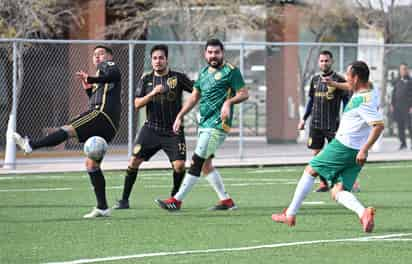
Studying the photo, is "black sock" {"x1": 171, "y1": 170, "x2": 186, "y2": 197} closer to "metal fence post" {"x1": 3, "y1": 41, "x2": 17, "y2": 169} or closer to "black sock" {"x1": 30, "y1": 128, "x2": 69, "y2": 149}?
"black sock" {"x1": 30, "y1": 128, "x2": 69, "y2": 149}

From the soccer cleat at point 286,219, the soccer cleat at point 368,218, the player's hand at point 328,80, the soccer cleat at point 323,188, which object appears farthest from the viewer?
the soccer cleat at point 323,188

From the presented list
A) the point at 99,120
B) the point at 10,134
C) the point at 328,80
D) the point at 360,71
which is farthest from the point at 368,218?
the point at 10,134

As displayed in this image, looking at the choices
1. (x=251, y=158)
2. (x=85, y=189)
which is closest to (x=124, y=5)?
(x=251, y=158)

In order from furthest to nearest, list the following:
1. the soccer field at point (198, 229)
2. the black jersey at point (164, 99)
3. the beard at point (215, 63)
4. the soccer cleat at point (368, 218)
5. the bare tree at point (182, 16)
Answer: the bare tree at point (182, 16) < the black jersey at point (164, 99) < the beard at point (215, 63) < the soccer cleat at point (368, 218) < the soccer field at point (198, 229)

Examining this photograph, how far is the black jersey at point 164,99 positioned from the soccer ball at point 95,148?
4.98 feet

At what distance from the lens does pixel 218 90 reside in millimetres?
13102

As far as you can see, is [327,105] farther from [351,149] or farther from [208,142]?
[351,149]

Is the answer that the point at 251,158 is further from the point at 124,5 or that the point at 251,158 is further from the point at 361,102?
the point at 361,102

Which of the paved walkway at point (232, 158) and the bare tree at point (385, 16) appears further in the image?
the bare tree at point (385, 16)

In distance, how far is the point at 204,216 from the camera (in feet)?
41.9

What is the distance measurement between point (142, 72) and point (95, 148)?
1231 cm

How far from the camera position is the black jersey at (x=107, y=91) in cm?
1258

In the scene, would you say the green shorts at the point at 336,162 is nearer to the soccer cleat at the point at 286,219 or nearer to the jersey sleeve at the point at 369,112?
the jersey sleeve at the point at 369,112

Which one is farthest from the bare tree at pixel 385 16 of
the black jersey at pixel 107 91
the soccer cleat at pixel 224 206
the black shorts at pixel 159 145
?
the black jersey at pixel 107 91
